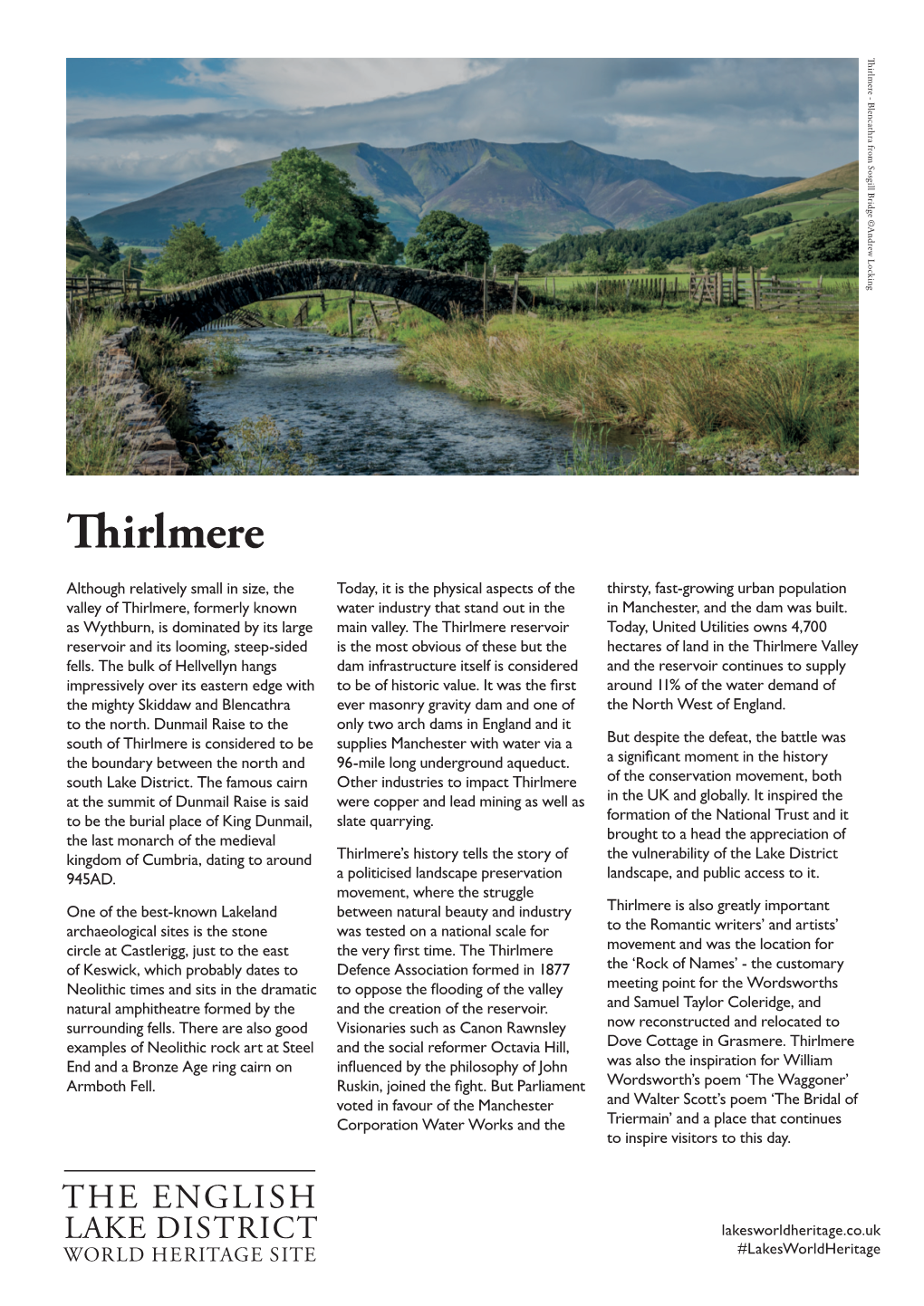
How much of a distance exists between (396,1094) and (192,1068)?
1.55 meters

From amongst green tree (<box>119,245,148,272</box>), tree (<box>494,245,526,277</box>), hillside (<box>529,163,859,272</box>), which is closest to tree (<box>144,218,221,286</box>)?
green tree (<box>119,245,148,272</box>)

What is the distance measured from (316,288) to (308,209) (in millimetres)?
19994

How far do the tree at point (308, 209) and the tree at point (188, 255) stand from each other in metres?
3.82

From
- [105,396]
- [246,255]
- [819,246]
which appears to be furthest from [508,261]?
[105,396]

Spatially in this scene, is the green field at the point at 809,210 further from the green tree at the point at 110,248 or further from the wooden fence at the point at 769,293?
the green tree at the point at 110,248

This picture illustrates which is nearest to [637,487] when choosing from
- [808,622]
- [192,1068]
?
[808,622]

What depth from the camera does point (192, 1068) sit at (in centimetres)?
676

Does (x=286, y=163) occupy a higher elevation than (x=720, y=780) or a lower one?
higher

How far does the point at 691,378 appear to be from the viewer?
17766 mm

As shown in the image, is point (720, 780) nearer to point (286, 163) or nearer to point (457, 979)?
point (457, 979)

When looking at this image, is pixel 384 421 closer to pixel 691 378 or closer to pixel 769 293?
pixel 691 378

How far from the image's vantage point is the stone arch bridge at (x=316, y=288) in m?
29.7

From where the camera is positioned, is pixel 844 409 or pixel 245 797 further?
pixel 844 409

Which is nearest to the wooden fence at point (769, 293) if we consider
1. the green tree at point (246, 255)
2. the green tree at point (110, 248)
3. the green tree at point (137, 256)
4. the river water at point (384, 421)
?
the river water at point (384, 421)
